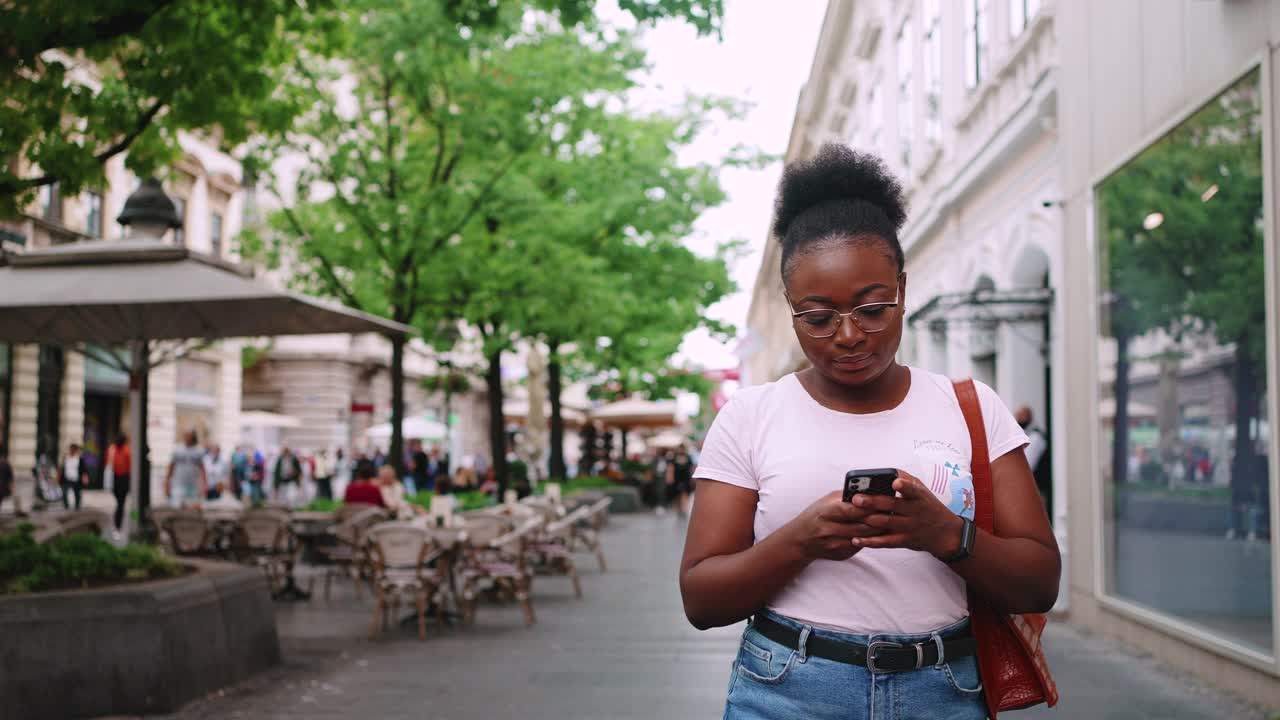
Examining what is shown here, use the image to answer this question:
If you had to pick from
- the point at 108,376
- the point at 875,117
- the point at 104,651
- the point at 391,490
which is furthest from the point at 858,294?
the point at 108,376

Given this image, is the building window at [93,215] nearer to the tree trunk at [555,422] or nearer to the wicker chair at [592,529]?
the tree trunk at [555,422]

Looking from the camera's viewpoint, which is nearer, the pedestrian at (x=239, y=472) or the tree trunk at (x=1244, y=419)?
the tree trunk at (x=1244, y=419)

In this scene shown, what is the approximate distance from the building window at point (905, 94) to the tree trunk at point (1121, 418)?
11.1 meters

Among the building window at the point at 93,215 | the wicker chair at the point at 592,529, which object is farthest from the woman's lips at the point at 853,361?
the building window at the point at 93,215

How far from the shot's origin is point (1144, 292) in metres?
9.79

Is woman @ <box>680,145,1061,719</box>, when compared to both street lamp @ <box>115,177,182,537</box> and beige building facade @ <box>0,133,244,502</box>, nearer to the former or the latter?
street lamp @ <box>115,177,182,537</box>

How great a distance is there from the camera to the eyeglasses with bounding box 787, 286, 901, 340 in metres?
2.30

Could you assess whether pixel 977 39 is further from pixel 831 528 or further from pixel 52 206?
pixel 52 206

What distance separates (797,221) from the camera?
2.50m

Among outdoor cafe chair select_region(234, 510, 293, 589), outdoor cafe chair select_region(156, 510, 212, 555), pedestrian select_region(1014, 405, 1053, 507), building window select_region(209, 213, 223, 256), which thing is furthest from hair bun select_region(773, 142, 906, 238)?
building window select_region(209, 213, 223, 256)

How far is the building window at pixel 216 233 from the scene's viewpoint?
40906 mm

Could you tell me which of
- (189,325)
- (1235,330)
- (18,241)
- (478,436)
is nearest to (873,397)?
(1235,330)

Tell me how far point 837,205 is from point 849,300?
0.24 metres

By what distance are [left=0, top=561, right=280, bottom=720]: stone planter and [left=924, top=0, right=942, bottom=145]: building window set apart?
541 inches
